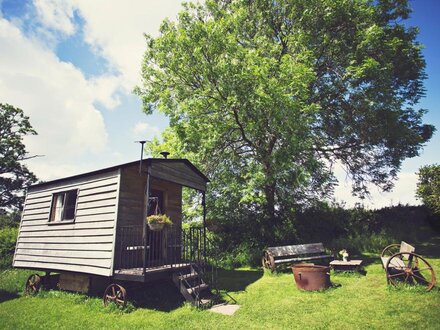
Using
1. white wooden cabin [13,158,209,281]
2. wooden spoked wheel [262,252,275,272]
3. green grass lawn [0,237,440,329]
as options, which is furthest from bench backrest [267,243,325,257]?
white wooden cabin [13,158,209,281]

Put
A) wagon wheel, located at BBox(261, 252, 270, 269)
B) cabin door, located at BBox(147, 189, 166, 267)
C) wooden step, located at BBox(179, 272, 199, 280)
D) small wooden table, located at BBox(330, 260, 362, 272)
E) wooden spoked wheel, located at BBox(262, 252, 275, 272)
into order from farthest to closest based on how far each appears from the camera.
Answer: wagon wheel, located at BBox(261, 252, 270, 269) < wooden spoked wheel, located at BBox(262, 252, 275, 272) < cabin door, located at BBox(147, 189, 166, 267) < small wooden table, located at BBox(330, 260, 362, 272) < wooden step, located at BBox(179, 272, 199, 280)

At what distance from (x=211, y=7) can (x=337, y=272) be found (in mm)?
16204

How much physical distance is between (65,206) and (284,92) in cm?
1084

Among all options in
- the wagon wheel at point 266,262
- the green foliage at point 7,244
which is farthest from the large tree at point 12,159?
the wagon wheel at point 266,262

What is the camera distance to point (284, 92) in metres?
12.5

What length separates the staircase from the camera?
7.71 m

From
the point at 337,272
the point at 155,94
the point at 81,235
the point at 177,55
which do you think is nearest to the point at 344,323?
the point at 337,272

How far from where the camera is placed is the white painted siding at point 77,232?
8.65 m

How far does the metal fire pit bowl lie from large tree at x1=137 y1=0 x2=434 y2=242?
14.0 feet

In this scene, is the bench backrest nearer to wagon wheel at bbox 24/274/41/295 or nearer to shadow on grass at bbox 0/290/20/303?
wagon wheel at bbox 24/274/41/295

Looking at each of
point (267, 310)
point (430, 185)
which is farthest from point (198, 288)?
point (430, 185)

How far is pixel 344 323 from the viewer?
5895 millimetres

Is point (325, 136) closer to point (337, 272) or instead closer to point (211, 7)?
point (337, 272)

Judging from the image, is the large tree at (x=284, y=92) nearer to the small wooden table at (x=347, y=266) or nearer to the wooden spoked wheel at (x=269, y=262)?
the wooden spoked wheel at (x=269, y=262)
